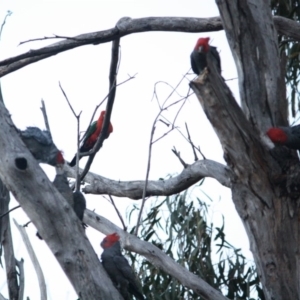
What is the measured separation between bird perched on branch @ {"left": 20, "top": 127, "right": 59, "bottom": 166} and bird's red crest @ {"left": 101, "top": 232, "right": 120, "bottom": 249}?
71 centimetres

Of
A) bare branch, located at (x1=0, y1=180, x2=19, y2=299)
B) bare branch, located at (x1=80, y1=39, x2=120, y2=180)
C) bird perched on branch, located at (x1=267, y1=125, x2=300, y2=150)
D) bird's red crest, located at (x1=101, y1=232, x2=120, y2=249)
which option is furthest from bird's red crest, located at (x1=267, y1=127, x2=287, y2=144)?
bare branch, located at (x1=0, y1=180, x2=19, y2=299)

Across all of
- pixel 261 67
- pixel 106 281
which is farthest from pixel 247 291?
pixel 106 281

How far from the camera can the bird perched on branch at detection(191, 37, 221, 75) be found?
3.05 metres

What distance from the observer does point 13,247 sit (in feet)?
13.0

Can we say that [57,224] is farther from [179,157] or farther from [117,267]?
[179,157]

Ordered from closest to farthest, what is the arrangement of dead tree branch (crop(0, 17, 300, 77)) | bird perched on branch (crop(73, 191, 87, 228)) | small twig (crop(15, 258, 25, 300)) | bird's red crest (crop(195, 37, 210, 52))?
bird's red crest (crop(195, 37, 210, 52))
bird perched on branch (crop(73, 191, 87, 228))
dead tree branch (crop(0, 17, 300, 77))
small twig (crop(15, 258, 25, 300))

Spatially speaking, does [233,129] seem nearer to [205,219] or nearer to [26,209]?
[26,209]

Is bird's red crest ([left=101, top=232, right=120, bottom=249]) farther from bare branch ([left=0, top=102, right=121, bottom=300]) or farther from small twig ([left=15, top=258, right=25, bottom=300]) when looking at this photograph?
bare branch ([left=0, top=102, right=121, bottom=300])

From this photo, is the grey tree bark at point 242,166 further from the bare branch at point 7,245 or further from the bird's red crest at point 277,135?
the bare branch at point 7,245

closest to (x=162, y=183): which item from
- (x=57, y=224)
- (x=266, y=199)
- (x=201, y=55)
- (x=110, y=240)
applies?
(x=110, y=240)


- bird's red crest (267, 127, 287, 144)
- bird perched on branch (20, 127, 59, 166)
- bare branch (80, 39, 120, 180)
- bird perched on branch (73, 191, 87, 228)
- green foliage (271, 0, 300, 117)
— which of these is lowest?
bird perched on branch (73, 191, 87, 228)

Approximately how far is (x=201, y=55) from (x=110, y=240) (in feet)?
4.07

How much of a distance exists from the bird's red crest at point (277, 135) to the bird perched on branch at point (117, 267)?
956 mm

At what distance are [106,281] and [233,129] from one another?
88 cm
